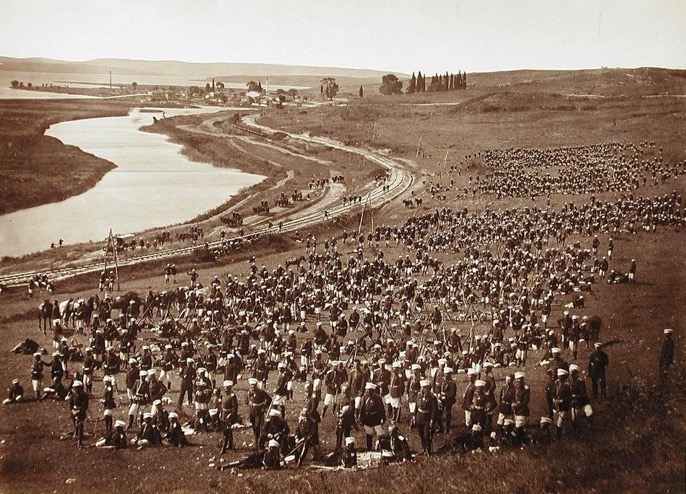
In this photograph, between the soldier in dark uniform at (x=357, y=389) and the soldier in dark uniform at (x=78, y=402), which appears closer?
the soldier in dark uniform at (x=78, y=402)

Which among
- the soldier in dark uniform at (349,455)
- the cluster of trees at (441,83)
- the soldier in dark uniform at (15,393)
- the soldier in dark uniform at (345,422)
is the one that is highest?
the cluster of trees at (441,83)

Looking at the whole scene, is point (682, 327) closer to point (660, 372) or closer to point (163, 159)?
point (660, 372)

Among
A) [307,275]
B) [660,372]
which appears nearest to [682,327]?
Result: [660,372]

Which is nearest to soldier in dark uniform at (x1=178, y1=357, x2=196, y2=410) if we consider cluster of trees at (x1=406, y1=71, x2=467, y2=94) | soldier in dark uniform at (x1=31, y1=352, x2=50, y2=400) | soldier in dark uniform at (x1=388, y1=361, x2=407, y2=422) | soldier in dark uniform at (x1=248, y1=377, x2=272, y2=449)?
soldier in dark uniform at (x1=248, y1=377, x2=272, y2=449)

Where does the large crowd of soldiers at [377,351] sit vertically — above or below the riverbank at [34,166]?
below

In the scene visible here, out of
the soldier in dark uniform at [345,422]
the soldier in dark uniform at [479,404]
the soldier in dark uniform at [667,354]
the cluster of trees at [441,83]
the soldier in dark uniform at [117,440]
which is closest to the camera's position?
the soldier in dark uniform at [345,422]

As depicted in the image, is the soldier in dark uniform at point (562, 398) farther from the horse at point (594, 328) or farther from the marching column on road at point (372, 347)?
the horse at point (594, 328)

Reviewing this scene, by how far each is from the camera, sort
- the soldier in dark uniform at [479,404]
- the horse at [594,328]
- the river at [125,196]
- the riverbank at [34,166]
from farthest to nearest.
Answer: the river at [125,196] → the riverbank at [34,166] → the horse at [594,328] → the soldier in dark uniform at [479,404]

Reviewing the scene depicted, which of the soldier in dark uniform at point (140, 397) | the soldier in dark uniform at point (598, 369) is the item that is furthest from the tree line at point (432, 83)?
the soldier in dark uniform at point (140, 397)
